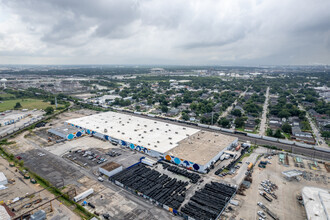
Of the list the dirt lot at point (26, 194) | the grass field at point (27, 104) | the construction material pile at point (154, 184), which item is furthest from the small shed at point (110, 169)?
the grass field at point (27, 104)

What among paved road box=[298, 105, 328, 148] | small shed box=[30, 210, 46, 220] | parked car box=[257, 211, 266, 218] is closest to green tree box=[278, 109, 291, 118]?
paved road box=[298, 105, 328, 148]

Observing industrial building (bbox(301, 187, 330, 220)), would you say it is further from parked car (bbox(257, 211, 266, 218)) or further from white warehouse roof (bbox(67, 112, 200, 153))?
white warehouse roof (bbox(67, 112, 200, 153))

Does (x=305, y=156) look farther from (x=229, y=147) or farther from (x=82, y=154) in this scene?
(x=82, y=154)

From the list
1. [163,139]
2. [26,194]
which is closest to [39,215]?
[26,194]

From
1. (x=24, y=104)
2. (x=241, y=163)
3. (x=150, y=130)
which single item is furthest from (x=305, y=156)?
(x=24, y=104)

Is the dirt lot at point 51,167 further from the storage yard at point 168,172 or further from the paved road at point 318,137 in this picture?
the paved road at point 318,137
